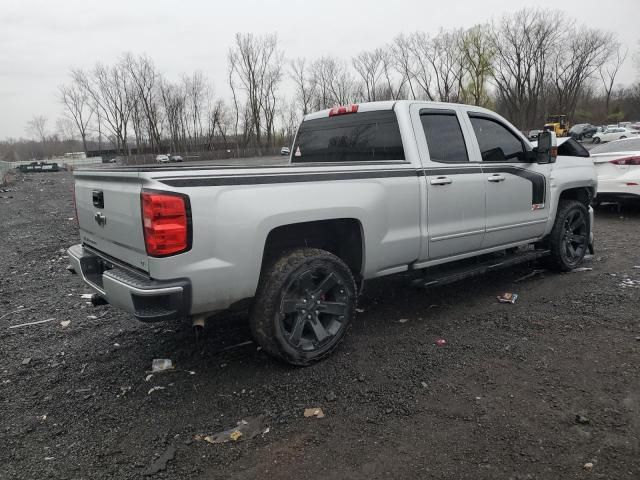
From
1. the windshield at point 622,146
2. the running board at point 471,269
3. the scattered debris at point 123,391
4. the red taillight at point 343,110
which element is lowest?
the scattered debris at point 123,391

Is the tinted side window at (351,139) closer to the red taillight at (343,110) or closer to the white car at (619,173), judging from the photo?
the red taillight at (343,110)

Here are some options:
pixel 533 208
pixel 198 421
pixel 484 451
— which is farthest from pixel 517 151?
pixel 198 421

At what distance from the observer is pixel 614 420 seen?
109 inches

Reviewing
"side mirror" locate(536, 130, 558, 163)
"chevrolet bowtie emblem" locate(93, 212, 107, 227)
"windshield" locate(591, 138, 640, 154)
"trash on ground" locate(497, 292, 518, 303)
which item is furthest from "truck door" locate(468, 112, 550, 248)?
"windshield" locate(591, 138, 640, 154)

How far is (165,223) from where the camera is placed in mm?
2846

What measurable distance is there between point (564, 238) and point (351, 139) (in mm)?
3034

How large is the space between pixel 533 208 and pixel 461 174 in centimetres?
133

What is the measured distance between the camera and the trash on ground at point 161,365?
3.69 m

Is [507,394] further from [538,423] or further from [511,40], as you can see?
[511,40]

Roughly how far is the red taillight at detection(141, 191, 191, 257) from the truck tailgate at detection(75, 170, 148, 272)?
11 cm

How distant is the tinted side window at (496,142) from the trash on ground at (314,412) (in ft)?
9.98

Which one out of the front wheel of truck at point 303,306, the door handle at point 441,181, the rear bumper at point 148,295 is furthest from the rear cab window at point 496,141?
the rear bumper at point 148,295

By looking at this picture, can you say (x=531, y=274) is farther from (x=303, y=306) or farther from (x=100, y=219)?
(x=100, y=219)

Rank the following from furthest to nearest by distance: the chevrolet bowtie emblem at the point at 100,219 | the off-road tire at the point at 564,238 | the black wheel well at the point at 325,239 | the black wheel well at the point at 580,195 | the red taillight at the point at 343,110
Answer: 1. the black wheel well at the point at 580,195
2. the off-road tire at the point at 564,238
3. the red taillight at the point at 343,110
4. the black wheel well at the point at 325,239
5. the chevrolet bowtie emblem at the point at 100,219
